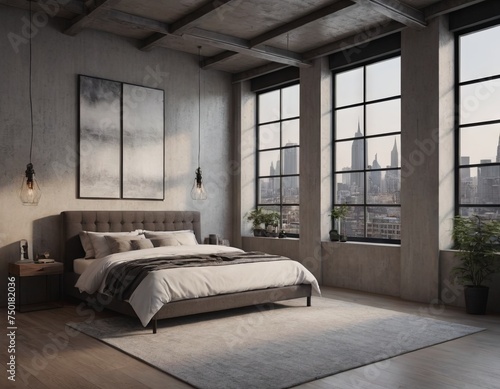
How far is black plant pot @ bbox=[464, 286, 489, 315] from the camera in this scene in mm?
5734

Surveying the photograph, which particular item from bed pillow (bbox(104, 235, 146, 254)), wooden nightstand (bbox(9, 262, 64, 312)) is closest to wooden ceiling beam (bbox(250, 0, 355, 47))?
bed pillow (bbox(104, 235, 146, 254))

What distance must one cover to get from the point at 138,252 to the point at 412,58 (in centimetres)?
426

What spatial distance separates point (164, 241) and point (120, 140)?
1.71 meters

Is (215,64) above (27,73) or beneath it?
above

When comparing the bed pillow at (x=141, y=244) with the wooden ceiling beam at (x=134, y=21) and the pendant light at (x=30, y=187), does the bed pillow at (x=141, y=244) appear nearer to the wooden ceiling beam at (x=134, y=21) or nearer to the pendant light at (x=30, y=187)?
the pendant light at (x=30, y=187)

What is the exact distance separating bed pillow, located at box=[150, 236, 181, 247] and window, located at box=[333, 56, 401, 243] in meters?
2.64

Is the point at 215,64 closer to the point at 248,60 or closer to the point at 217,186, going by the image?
the point at 248,60

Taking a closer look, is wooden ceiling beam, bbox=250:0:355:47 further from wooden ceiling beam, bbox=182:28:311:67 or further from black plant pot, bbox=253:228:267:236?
black plant pot, bbox=253:228:267:236

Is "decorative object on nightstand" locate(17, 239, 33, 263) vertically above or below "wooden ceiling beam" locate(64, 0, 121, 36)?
below

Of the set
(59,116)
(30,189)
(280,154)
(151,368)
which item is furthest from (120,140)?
(151,368)

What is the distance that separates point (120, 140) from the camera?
749 centimetres

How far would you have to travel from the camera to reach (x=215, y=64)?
27.7ft

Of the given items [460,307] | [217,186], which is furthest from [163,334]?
[217,186]

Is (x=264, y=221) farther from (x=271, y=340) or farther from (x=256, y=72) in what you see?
(x=271, y=340)
